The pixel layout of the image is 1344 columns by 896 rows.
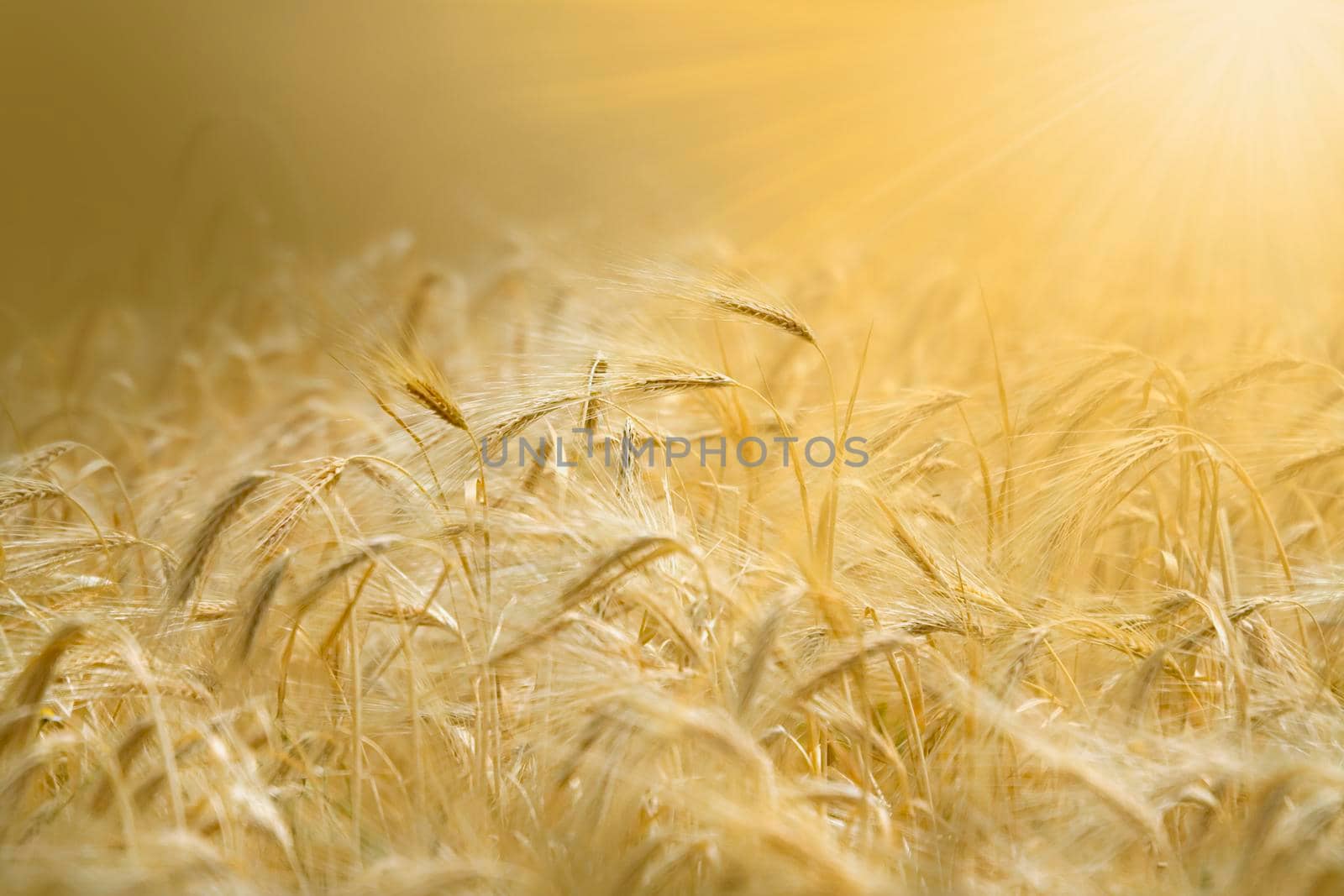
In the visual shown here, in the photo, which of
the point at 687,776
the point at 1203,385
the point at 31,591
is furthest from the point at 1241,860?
the point at 31,591

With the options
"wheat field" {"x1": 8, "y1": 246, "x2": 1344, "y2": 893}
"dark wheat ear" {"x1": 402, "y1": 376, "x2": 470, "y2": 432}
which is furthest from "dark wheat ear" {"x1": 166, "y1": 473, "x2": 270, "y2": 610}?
"dark wheat ear" {"x1": 402, "y1": 376, "x2": 470, "y2": 432}

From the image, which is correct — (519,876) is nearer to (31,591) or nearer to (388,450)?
(388,450)

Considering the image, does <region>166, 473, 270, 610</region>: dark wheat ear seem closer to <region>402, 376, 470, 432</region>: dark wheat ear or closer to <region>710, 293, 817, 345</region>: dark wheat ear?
<region>402, 376, 470, 432</region>: dark wheat ear

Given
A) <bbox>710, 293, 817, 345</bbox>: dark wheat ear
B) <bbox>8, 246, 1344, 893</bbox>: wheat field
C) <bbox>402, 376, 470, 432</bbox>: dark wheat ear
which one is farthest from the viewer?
<bbox>710, 293, 817, 345</bbox>: dark wheat ear

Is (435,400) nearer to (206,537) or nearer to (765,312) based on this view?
(206,537)

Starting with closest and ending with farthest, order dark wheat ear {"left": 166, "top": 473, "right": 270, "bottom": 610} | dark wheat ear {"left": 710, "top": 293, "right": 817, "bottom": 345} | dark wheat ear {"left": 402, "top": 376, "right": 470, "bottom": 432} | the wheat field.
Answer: the wheat field, dark wheat ear {"left": 166, "top": 473, "right": 270, "bottom": 610}, dark wheat ear {"left": 402, "top": 376, "right": 470, "bottom": 432}, dark wheat ear {"left": 710, "top": 293, "right": 817, "bottom": 345}

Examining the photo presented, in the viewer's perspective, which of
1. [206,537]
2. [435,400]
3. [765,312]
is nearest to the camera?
[206,537]

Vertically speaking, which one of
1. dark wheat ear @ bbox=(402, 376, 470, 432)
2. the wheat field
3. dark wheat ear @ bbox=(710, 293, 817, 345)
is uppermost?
dark wheat ear @ bbox=(710, 293, 817, 345)

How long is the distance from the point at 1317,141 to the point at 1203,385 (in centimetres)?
419

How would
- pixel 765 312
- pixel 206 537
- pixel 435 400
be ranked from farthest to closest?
pixel 765 312, pixel 435 400, pixel 206 537

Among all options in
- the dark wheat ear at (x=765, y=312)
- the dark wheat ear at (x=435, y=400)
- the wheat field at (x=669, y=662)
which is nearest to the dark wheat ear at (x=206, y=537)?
the wheat field at (x=669, y=662)

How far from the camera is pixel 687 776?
1.08 metres

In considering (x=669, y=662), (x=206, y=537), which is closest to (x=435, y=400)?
(x=206, y=537)

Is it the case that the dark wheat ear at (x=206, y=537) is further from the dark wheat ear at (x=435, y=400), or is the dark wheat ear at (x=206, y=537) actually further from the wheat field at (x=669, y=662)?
the dark wheat ear at (x=435, y=400)
